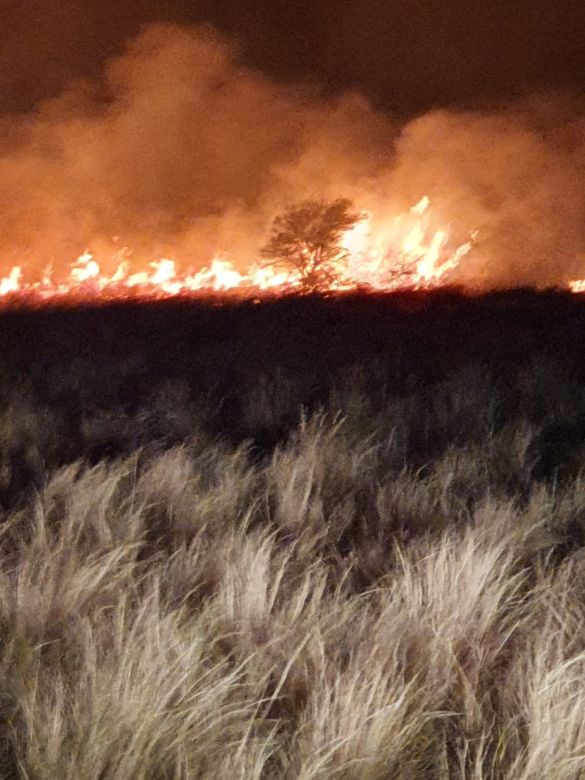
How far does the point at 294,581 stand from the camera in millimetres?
2613

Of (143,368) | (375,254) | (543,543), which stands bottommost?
(543,543)

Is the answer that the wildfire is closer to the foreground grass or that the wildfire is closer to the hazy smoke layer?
the hazy smoke layer

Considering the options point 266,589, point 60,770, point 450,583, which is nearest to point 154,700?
point 60,770

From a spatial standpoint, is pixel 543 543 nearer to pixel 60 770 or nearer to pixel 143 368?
pixel 60 770

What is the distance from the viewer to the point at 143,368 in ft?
22.7

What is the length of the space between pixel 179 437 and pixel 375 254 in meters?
12.9

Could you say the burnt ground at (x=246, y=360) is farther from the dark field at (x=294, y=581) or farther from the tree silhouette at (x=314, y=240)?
the tree silhouette at (x=314, y=240)

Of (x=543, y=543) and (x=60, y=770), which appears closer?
(x=60, y=770)

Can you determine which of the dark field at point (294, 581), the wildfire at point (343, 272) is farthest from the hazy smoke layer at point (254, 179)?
the dark field at point (294, 581)

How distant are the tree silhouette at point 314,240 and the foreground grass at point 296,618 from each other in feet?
38.8

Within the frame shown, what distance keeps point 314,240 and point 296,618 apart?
13926 millimetres

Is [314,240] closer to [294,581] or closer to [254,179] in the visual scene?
[254,179]

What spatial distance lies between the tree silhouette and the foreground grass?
1183 centimetres

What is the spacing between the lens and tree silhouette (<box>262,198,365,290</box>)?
15633 mm
